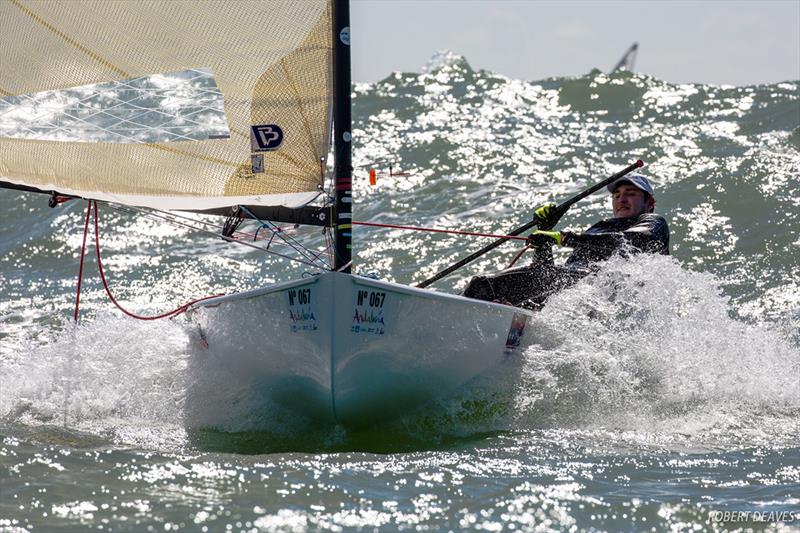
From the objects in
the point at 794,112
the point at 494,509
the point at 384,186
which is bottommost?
the point at 494,509

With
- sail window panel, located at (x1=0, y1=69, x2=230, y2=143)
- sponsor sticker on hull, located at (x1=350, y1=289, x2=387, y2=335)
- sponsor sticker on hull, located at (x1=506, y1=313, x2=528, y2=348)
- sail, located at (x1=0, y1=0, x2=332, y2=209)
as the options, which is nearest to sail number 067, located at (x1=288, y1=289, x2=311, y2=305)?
sponsor sticker on hull, located at (x1=350, y1=289, x2=387, y2=335)

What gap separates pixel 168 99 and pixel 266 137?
0.61 m

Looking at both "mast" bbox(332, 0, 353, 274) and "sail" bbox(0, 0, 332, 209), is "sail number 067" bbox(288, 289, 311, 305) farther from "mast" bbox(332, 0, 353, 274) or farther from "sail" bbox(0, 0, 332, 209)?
"sail" bbox(0, 0, 332, 209)

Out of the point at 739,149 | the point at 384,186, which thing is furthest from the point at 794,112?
the point at 384,186

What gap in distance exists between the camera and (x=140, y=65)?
5605 millimetres

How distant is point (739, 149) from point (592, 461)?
9458 millimetres

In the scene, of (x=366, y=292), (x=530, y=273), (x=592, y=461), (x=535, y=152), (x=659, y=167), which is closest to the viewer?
(x=592, y=461)

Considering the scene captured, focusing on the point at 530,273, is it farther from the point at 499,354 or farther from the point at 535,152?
the point at 535,152

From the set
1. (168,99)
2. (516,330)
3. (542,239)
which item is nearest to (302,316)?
(516,330)

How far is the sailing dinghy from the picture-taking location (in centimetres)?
516

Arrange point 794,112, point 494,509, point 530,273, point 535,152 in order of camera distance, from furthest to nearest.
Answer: point 794,112 < point 535,152 < point 530,273 < point 494,509

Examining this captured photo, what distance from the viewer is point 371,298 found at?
16.7 ft

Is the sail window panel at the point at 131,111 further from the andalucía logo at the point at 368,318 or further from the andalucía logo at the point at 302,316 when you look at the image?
the andalucía logo at the point at 368,318

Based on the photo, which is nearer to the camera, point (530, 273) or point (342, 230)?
point (342, 230)
